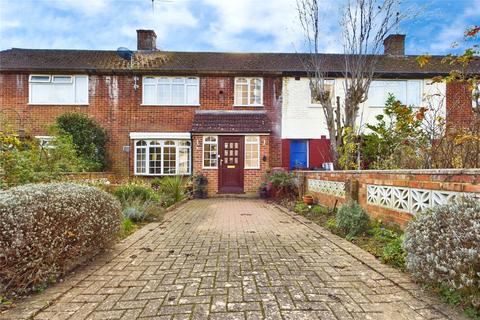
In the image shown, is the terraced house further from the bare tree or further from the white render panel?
the bare tree

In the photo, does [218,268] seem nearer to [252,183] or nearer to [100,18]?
[252,183]

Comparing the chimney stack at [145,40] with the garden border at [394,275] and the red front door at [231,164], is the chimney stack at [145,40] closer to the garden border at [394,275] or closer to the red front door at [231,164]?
the red front door at [231,164]

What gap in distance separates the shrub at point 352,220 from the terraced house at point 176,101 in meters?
7.91

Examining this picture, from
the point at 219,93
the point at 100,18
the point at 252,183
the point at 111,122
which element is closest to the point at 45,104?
the point at 111,122

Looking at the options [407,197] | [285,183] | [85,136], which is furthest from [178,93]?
[407,197]

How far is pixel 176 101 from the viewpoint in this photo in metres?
13.2

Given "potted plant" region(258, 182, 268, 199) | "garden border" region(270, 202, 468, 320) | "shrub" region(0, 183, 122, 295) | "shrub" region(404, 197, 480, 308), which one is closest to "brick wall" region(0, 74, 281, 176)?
"potted plant" region(258, 182, 268, 199)

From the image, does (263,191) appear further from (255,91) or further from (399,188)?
(399,188)

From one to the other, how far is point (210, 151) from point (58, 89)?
7658mm

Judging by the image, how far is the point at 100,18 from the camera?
10.2m

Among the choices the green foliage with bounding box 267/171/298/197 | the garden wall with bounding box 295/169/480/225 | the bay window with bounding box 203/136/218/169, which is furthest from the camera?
the bay window with bounding box 203/136/218/169

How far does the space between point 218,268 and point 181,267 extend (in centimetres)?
43

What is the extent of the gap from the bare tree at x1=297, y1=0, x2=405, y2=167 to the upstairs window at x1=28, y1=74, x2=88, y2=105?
10070 mm

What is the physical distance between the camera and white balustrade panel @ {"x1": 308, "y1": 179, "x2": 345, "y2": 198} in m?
6.51
